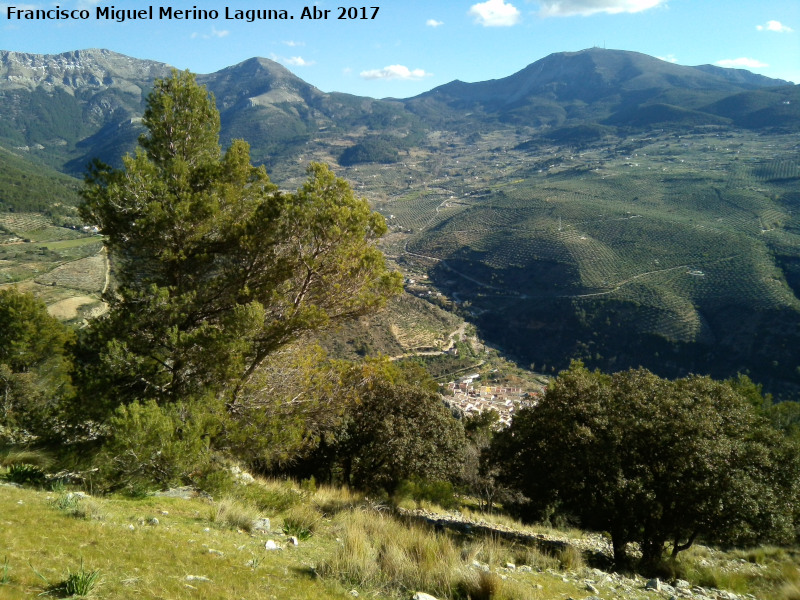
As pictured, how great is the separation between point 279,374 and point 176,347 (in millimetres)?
2158

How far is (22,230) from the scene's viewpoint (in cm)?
8669

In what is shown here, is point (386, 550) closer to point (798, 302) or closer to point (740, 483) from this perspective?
point (740, 483)

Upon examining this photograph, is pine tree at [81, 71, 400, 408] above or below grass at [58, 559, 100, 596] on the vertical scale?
above

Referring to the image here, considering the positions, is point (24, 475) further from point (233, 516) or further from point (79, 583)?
point (79, 583)

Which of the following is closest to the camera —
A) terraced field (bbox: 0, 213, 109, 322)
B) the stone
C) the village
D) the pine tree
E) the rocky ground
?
→ the stone

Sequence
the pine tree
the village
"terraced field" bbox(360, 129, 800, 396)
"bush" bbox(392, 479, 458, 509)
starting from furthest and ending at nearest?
"terraced field" bbox(360, 129, 800, 396) < the village < "bush" bbox(392, 479, 458, 509) < the pine tree

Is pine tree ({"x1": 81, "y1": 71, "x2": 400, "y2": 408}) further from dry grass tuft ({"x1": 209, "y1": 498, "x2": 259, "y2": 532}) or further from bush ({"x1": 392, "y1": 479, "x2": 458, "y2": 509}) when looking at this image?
bush ({"x1": 392, "y1": 479, "x2": 458, "y2": 509})

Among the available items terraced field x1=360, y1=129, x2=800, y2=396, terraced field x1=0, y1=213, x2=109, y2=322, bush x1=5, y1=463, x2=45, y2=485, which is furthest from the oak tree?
terraced field x1=360, y1=129, x2=800, y2=396

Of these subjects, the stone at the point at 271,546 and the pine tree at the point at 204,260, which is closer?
the stone at the point at 271,546

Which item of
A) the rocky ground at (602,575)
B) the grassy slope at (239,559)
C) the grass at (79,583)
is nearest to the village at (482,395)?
the rocky ground at (602,575)

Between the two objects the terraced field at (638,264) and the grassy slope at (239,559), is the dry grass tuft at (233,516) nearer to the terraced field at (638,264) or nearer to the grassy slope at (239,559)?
the grassy slope at (239,559)

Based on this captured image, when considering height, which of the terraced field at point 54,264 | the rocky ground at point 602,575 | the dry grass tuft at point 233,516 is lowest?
the terraced field at point 54,264

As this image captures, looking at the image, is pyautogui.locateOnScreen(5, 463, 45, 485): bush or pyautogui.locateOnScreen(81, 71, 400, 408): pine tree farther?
pyautogui.locateOnScreen(81, 71, 400, 408): pine tree

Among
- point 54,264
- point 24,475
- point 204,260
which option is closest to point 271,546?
point 24,475
